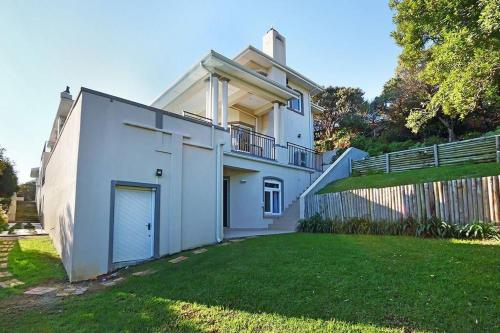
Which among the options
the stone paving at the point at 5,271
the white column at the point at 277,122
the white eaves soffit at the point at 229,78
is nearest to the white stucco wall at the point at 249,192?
the white column at the point at 277,122

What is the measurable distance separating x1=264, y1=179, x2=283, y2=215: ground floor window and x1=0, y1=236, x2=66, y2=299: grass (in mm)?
8565

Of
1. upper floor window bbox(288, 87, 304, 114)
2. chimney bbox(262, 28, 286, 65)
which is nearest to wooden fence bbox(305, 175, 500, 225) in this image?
upper floor window bbox(288, 87, 304, 114)

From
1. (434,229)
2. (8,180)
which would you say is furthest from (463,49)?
(8,180)

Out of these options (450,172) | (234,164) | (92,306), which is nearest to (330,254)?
(92,306)

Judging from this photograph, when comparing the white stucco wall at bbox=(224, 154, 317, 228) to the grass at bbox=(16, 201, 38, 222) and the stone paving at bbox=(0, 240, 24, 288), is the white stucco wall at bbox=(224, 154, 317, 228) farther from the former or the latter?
the grass at bbox=(16, 201, 38, 222)

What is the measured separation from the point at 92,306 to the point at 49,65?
9509 millimetres

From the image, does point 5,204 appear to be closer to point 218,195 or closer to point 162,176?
point 162,176

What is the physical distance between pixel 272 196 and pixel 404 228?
683 cm

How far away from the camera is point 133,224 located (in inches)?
318

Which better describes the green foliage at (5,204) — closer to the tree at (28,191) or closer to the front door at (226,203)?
the front door at (226,203)

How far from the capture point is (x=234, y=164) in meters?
12.6

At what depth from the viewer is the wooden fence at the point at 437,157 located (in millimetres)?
12039

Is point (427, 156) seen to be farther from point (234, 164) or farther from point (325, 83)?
point (325, 83)

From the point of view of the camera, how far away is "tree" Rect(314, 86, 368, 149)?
2633 cm
